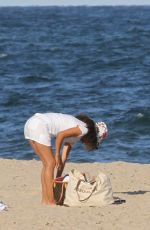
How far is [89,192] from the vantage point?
9367 millimetres

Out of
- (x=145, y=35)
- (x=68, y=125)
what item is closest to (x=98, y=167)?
(x=68, y=125)

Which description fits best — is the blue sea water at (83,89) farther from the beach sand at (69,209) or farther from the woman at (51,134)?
the woman at (51,134)

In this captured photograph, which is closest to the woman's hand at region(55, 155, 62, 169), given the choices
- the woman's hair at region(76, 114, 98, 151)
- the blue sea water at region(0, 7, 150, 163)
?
the woman's hair at region(76, 114, 98, 151)

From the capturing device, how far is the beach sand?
27.9 feet

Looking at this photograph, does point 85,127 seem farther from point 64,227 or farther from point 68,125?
point 64,227

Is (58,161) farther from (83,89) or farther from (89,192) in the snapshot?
(83,89)

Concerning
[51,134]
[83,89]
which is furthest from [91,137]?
[83,89]

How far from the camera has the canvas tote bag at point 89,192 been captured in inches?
368

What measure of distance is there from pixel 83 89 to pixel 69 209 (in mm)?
16167

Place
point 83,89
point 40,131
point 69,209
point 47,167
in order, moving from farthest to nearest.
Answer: point 83,89, point 47,167, point 40,131, point 69,209

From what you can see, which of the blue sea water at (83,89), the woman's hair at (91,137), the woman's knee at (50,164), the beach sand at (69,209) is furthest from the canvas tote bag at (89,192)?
the blue sea water at (83,89)

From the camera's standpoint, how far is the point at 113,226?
852cm

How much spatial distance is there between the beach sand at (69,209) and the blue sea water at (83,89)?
9.77 ft

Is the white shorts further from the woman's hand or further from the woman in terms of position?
the woman's hand
